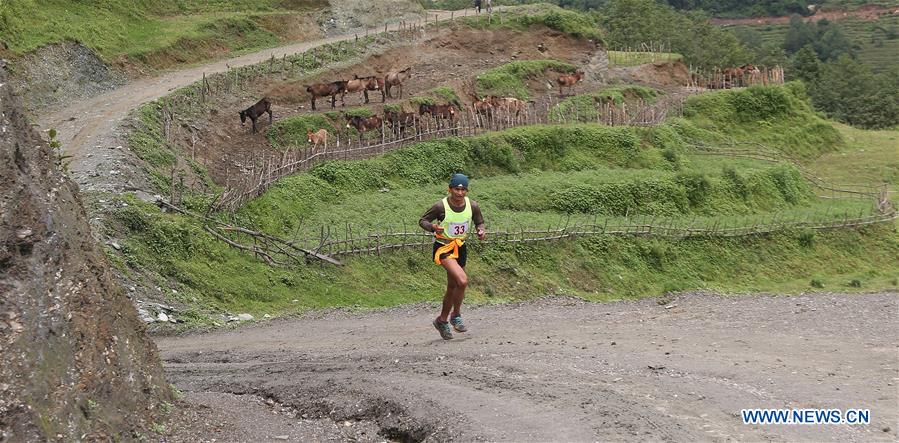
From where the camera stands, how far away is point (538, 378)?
1133 cm

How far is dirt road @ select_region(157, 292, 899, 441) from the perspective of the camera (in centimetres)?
971

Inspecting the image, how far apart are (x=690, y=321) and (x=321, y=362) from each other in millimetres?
6653

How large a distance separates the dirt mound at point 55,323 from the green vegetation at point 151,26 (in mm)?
24695

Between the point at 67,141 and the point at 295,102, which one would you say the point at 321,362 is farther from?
the point at 295,102

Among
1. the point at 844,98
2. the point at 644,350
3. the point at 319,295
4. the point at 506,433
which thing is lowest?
the point at 844,98

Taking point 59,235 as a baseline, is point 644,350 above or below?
below

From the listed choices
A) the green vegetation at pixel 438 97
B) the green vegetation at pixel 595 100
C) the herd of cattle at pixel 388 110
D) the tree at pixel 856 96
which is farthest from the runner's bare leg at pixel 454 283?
the tree at pixel 856 96

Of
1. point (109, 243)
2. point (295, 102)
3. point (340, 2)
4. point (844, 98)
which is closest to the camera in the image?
point (109, 243)

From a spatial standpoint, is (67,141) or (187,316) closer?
(187,316)

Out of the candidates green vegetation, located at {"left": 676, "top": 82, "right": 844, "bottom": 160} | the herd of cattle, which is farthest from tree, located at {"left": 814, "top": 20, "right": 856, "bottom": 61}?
the herd of cattle

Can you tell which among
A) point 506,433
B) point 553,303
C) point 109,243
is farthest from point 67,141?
point 506,433

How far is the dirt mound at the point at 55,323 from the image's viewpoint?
8.10 m

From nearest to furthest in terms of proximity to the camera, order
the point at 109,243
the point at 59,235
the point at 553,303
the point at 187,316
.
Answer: the point at 59,235 → the point at 187,316 → the point at 109,243 → the point at 553,303

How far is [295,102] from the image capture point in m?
37.4
